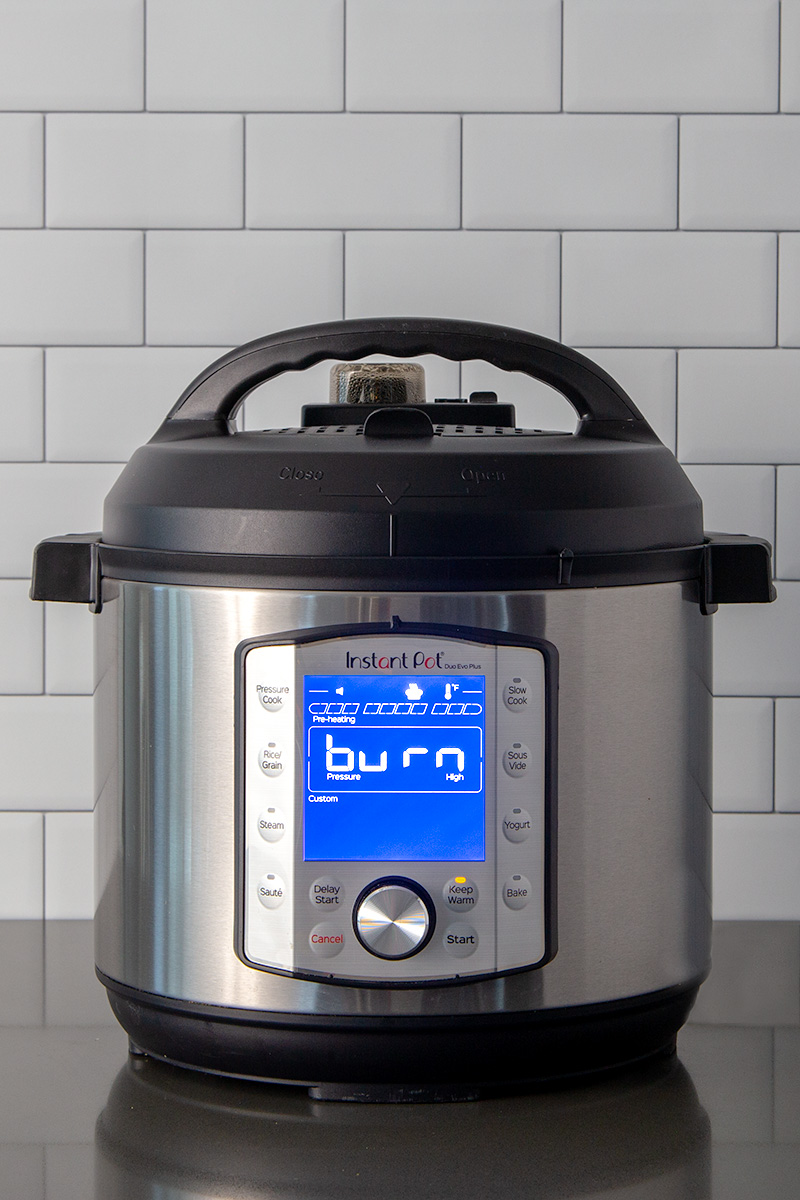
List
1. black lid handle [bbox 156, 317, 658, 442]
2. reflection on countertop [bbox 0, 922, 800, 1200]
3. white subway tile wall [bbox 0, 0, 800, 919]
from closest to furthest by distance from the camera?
reflection on countertop [bbox 0, 922, 800, 1200], black lid handle [bbox 156, 317, 658, 442], white subway tile wall [bbox 0, 0, 800, 919]

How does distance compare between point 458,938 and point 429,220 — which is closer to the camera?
point 458,938

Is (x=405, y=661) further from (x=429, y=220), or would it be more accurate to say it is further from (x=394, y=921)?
(x=429, y=220)

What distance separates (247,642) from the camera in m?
0.63

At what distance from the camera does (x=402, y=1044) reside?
64 centimetres

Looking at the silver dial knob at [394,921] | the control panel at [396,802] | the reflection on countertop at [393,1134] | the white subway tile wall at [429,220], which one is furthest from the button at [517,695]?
the white subway tile wall at [429,220]

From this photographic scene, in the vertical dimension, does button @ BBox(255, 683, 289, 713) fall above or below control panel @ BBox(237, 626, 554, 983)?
above

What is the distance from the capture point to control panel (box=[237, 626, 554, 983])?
2.05 feet

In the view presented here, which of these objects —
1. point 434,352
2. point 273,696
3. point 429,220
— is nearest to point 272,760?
point 273,696

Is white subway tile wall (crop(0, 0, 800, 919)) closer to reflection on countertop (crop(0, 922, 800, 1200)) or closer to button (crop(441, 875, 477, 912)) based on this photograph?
reflection on countertop (crop(0, 922, 800, 1200))

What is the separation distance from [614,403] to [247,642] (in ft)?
0.84

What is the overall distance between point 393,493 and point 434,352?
138mm

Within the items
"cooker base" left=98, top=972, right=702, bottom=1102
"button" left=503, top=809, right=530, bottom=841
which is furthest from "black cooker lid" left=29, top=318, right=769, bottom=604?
"cooker base" left=98, top=972, right=702, bottom=1102

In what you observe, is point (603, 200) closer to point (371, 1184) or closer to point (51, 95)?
point (51, 95)

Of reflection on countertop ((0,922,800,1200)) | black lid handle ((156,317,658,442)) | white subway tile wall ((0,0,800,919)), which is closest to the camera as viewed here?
reflection on countertop ((0,922,800,1200))
